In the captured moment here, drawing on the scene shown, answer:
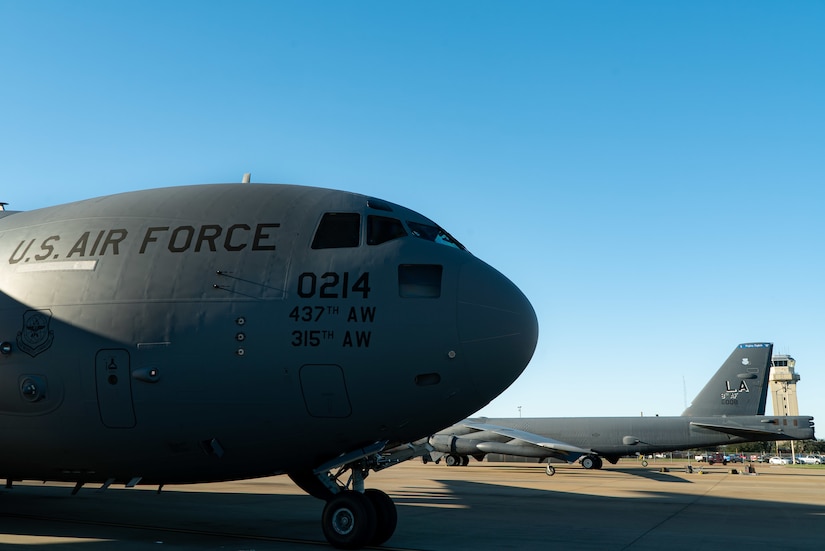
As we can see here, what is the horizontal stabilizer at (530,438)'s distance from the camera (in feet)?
119

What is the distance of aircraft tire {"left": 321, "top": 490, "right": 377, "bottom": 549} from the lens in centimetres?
925

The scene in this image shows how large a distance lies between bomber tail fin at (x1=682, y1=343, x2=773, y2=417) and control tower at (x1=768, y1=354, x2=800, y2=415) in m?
97.3

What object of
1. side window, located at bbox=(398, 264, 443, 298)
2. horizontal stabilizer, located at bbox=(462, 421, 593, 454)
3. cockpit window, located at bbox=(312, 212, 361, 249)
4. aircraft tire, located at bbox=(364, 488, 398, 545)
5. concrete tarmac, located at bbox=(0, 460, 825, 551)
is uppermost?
cockpit window, located at bbox=(312, 212, 361, 249)

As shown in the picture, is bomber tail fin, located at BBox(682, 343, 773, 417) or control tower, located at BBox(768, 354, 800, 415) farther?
control tower, located at BBox(768, 354, 800, 415)

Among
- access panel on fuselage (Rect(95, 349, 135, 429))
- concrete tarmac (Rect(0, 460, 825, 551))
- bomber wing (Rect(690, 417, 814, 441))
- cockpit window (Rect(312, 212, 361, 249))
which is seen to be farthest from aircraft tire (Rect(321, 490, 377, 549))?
bomber wing (Rect(690, 417, 814, 441))

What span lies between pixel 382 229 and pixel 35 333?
537 cm

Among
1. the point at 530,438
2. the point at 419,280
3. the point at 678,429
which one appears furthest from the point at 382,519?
the point at 678,429

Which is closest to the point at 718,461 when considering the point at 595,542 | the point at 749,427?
the point at 749,427

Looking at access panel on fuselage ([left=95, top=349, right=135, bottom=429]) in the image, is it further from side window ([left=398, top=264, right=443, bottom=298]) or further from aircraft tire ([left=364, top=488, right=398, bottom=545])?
side window ([left=398, top=264, right=443, bottom=298])

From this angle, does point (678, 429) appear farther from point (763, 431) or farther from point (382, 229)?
point (382, 229)

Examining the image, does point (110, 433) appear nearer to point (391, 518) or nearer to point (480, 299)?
point (391, 518)

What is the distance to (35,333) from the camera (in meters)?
10.1

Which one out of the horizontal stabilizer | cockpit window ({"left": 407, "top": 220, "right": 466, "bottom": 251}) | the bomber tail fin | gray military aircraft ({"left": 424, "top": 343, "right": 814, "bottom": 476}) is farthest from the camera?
the bomber tail fin

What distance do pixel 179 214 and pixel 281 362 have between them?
10.1 ft
